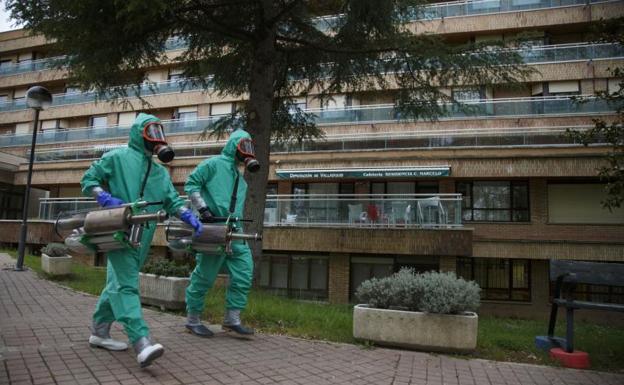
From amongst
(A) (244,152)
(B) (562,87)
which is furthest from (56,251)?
(B) (562,87)

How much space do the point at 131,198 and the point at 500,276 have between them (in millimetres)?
19059

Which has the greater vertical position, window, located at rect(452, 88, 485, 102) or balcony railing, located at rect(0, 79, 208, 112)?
balcony railing, located at rect(0, 79, 208, 112)

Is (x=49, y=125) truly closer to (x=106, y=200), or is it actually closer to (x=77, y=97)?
(x=77, y=97)

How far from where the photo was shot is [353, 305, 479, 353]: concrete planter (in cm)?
547

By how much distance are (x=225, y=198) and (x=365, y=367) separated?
2242mm

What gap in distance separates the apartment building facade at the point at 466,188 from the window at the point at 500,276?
4 cm

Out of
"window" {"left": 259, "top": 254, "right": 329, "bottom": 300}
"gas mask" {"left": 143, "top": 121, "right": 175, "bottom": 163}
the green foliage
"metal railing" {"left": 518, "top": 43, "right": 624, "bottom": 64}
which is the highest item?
"metal railing" {"left": 518, "top": 43, "right": 624, "bottom": 64}

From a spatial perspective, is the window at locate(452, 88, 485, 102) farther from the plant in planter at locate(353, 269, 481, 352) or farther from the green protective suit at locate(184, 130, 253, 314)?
the green protective suit at locate(184, 130, 253, 314)

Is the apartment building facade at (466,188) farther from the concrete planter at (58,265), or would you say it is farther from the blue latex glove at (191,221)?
the blue latex glove at (191,221)

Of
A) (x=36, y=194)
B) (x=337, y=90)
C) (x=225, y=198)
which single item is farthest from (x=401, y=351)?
(x=36, y=194)

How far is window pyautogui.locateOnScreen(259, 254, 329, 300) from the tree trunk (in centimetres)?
1058

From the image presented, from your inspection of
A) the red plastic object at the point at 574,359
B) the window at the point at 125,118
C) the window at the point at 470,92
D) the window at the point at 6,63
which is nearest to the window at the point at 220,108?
the window at the point at 125,118

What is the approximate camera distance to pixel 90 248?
456 cm

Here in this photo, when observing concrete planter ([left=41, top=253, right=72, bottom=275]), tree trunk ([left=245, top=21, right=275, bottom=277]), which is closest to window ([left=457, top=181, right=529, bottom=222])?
tree trunk ([left=245, top=21, right=275, bottom=277])
